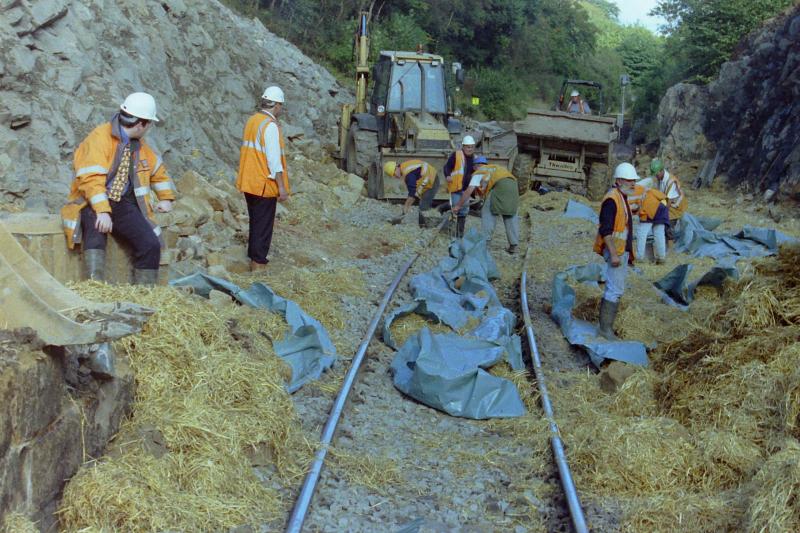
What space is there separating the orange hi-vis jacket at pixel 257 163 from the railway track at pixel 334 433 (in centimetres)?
184

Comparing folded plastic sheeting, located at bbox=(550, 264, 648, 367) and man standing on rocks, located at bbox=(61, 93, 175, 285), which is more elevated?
man standing on rocks, located at bbox=(61, 93, 175, 285)

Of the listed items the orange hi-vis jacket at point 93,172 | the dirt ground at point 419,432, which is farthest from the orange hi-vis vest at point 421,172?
the orange hi-vis jacket at point 93,172

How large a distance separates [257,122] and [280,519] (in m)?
5.74

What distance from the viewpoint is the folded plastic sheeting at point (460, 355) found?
7043 millimetres

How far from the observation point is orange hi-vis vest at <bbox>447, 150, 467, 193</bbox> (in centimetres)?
1378

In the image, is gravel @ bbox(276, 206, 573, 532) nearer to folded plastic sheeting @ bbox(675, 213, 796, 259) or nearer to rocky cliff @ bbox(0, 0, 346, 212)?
rocky cliff @ bbox(0, 0, 346, 212)

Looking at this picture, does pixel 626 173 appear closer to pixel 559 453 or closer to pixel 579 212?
pixel 559 453

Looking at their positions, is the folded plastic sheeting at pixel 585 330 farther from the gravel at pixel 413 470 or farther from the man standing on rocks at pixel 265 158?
the man standing on rocks at pixel 265 158

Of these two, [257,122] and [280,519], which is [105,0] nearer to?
[257,122]

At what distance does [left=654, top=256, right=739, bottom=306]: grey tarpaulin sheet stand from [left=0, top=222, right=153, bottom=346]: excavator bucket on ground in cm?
743

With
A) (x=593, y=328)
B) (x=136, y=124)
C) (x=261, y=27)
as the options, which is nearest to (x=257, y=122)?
(x=136, y=124)

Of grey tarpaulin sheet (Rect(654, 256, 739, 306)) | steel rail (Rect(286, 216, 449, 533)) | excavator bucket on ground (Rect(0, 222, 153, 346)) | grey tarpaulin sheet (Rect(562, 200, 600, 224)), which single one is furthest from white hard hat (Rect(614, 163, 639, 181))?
grey tarpaulin sheet (Rect(562, 200, 600, 224))

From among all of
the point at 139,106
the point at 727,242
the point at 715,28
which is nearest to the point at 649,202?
the point at 727,242

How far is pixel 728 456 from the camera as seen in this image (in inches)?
222
